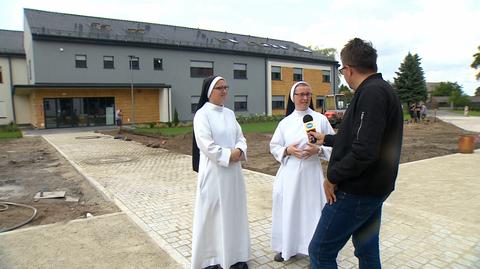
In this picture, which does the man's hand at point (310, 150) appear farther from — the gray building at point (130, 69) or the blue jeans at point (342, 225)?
the gray building at point (130, 69)

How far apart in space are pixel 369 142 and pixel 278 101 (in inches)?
1490

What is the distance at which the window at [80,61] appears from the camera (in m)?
27.5

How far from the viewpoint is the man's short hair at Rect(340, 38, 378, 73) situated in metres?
2.32

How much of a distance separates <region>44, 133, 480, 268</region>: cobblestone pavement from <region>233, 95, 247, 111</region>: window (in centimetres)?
2527

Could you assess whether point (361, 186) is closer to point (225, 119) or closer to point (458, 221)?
point (225, 119)

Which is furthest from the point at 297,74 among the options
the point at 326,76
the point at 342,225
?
the point at 342,225

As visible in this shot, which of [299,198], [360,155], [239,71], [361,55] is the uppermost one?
[239,71]

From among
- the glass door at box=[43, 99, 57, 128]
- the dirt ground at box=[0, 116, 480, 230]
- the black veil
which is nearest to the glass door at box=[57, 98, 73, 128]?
the glass door at box=[43, 99, 57, 128]

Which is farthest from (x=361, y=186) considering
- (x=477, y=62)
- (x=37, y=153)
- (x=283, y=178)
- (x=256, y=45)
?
(x=477, y=62)

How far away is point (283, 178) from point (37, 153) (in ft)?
43.6

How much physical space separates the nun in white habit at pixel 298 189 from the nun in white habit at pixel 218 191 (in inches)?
15.7

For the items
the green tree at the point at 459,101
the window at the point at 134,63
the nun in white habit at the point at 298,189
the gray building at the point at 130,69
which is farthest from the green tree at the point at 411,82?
the nun in white habit at the point at 298,189

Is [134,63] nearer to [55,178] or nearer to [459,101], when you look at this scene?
[55,178]

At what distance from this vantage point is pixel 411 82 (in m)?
48.5
